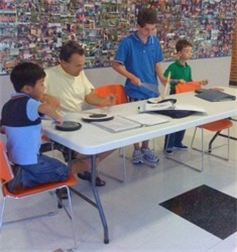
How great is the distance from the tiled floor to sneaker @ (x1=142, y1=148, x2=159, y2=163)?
165 mm

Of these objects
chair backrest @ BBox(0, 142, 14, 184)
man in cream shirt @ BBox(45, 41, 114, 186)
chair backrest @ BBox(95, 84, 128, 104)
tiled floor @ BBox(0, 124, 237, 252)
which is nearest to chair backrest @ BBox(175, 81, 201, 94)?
chair backrest @ BBox(95, 84, 128, 104)

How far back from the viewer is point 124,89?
3.06m

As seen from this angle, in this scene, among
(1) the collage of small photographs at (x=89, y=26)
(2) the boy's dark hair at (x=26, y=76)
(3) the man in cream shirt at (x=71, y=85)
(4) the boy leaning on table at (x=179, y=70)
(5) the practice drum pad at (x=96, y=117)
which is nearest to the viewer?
(2) the boy's dark hair at (x=26, y=76)

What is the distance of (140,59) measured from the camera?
3.06 metres

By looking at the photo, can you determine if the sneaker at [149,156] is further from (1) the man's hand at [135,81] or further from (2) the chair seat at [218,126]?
(1) the man's hand at [135,81]

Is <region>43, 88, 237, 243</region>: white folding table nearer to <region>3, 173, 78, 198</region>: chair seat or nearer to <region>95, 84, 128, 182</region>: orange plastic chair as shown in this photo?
<region>3, 173, 78, 198</region>: chair seat

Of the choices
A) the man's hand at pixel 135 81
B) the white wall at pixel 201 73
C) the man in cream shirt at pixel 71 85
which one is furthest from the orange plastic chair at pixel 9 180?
the white wall at pixel 201 73

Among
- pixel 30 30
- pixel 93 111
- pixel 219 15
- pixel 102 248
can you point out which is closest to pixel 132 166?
pixel 93 111

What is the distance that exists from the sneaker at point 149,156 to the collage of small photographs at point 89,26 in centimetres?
108

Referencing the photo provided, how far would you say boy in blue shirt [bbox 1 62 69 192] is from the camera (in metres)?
1.87

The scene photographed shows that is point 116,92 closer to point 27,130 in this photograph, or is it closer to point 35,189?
point 27,130

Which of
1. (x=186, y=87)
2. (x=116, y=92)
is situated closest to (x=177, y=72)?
(x=186, y=87)

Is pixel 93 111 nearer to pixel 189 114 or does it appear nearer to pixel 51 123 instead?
pixel 51 123

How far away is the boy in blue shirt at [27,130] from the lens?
1.87 meters
